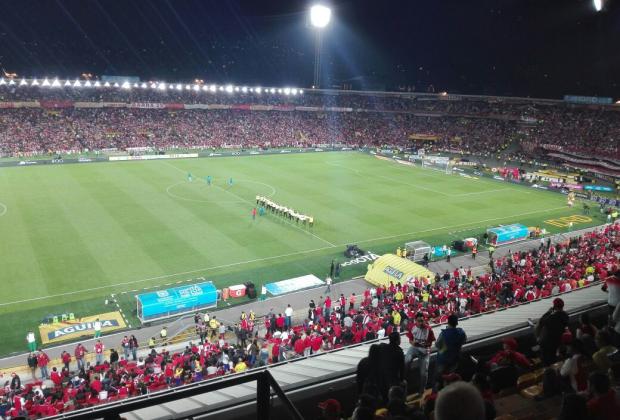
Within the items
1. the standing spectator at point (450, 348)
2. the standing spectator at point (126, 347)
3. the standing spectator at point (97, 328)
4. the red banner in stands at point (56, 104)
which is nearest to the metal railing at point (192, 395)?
the standing spectator at point (450, 348)

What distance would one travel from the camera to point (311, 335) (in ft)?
58.6

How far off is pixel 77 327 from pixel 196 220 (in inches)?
611

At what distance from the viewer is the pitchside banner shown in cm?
2055

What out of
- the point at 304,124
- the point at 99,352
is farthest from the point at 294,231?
the point at 304,124

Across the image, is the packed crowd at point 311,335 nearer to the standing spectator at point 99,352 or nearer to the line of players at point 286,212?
the standing spectator at point 99,352

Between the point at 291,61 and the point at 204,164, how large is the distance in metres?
49.2

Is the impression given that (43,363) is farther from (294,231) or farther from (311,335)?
(294,231)

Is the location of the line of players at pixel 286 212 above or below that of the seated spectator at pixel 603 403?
below

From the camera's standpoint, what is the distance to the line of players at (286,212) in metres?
35.9

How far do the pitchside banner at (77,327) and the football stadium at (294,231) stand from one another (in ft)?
0.29

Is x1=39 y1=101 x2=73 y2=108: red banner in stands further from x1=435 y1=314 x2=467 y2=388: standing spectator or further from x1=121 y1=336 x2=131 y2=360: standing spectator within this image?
x1=435 y1=314 x2=467 y2=388: standing spectator

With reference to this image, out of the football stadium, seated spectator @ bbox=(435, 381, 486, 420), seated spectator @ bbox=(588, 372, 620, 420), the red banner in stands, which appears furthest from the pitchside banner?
the red banner in stands

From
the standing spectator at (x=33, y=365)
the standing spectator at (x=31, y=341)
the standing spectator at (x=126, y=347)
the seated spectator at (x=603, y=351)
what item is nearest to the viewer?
the seated spectator at (x=603, y=351)

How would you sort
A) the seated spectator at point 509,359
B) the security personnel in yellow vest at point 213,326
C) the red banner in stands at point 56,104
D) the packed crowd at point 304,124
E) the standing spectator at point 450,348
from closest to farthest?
the seated spectator at point 509,359
the standing spectator at point 450,348
the security personnel in yellow vest at point 213,326
the packed crowd at point 304,124
the red banner in stands at point 56,104
